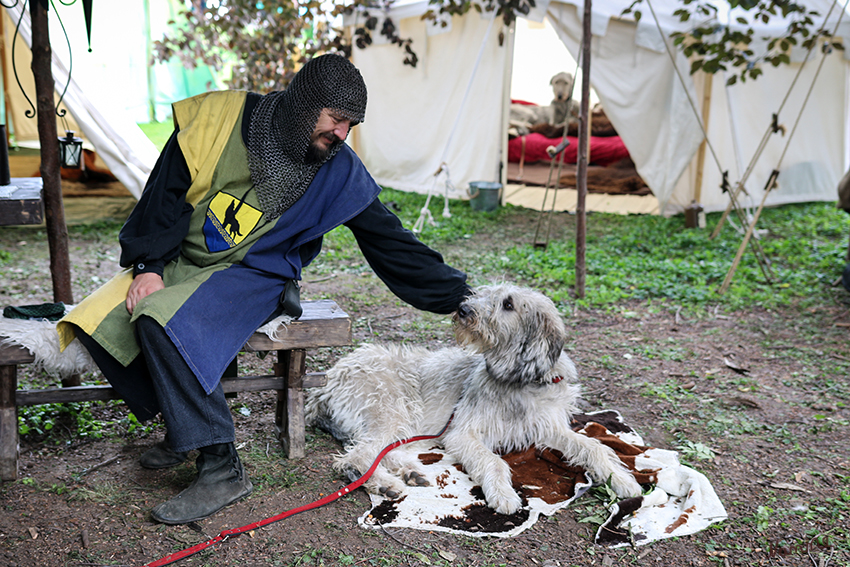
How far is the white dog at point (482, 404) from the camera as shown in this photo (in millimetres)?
3002

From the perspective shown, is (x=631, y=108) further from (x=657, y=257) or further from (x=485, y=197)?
(x=657, y=257)

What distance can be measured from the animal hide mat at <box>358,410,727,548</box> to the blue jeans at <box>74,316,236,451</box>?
71 cm

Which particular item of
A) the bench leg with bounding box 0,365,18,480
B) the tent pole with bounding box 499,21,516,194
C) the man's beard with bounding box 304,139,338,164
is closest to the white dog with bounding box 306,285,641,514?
the man's beard with bounding box 304,139,338,164

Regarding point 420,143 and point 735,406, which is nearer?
point 735,406

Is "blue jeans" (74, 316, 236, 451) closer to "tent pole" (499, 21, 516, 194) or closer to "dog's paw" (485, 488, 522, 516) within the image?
"dog's paw" (485, 488, 522, 516)

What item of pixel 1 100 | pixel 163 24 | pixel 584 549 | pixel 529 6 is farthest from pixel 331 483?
pixel 163 24

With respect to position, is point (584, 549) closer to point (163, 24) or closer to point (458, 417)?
point (458, 417)

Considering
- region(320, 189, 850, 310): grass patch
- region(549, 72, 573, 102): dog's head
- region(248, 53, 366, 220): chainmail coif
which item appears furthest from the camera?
region(549, 72, 573, 102): dog's head

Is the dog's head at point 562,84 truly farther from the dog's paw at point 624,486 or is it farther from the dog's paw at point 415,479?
the dog's paw at point 415,479

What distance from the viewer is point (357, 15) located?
10172mm

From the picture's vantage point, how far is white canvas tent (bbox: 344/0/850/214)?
870cm

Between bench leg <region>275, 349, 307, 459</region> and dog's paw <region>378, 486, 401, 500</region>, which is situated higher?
bench leg <region>275, 349, 307, 459</region>

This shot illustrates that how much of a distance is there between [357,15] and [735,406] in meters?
8.36

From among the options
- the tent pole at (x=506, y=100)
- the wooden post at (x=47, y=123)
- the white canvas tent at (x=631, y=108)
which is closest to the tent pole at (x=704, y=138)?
the white canvas tent at (x=631, y=108)
